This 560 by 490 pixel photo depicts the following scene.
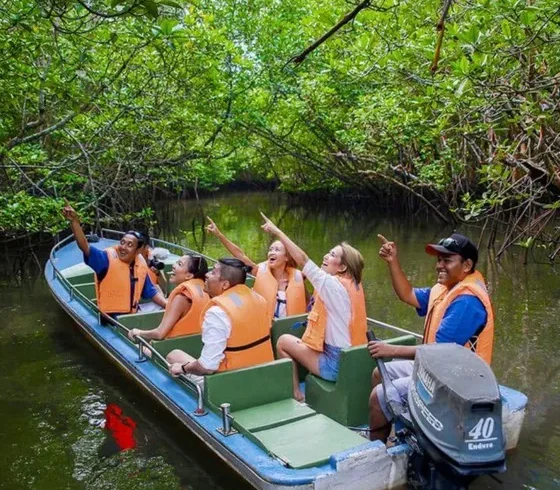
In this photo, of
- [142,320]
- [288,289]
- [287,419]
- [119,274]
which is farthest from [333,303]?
[119,274]

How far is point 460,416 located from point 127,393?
348 centimetres

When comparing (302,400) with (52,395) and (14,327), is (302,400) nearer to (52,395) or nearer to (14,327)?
(52,395)

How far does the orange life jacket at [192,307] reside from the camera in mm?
4598

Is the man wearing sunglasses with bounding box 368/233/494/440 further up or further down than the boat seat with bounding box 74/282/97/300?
further up

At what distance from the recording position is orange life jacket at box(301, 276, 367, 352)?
3.93m

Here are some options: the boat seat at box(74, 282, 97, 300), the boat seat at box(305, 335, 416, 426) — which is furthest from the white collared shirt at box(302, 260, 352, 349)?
the boat seat at box(74, 282, 97, 300)

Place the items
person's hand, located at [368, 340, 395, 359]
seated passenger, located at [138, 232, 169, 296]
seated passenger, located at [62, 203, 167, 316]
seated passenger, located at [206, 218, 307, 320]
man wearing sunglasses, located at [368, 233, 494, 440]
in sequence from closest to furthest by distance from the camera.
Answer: man wearing sunglasses, located at [368, 233, 494, 440] < person's hand, located at [368, 340, 395, 359] < seated passenger, located at [206, 218, 307, 320] < seated passenger, located at [62, 203, 167, 316] < seated passenger, located at [138, 232, 169, 296]

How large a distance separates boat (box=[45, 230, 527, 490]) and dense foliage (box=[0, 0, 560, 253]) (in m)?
1.93

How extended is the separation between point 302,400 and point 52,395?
8.20ft

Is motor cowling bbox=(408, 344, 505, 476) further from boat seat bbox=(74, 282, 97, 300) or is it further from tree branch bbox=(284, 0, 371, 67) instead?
boat seat bbox=(74, 282, 97, 300)

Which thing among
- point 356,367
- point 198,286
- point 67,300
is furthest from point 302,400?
point 67,300

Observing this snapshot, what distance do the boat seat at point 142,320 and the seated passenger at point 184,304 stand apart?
1.30 feet

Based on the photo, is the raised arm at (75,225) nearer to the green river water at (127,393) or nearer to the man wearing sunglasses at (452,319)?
the green river water at (127,393)

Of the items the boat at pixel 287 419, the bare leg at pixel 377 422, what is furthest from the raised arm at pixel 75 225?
the bare leg at pixel 377 422
